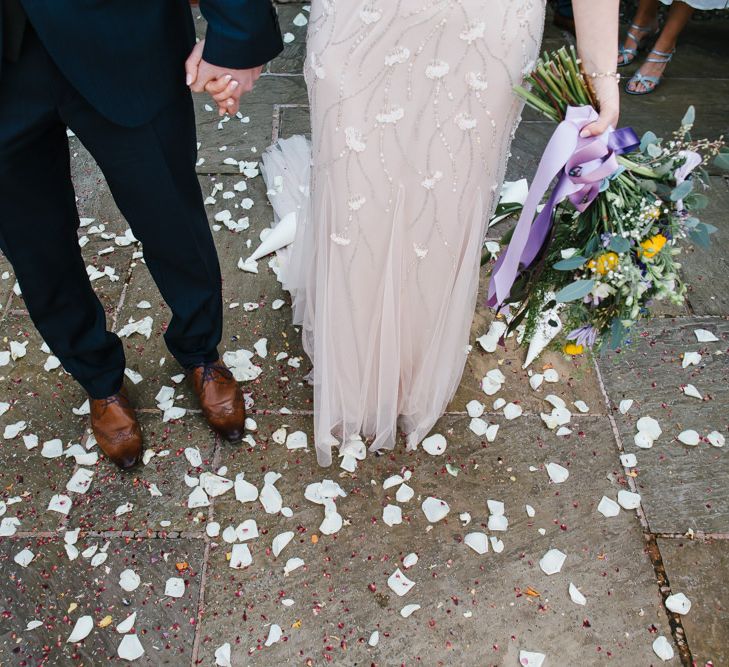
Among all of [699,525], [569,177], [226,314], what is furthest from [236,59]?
[699,525]

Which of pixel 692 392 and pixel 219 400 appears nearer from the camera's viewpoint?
pixel 219 400

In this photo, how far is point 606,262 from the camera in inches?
54.8

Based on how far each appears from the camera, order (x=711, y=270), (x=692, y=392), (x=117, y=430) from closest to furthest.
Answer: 1. (x=117, y=430)
2. (x=692, y=392)
3. (x=711, y=270)

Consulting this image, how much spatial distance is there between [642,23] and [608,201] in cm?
313

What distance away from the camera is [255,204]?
9.93ft

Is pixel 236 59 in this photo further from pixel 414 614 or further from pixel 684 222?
pixel 414 614

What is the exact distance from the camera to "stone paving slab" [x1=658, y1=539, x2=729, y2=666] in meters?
1.76

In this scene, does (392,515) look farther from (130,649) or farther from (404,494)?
(130,649)

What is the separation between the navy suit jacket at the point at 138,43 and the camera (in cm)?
129

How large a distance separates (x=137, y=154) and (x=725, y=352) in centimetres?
215

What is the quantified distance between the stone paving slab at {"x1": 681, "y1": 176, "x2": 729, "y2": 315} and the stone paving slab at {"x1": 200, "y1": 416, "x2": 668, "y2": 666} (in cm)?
85

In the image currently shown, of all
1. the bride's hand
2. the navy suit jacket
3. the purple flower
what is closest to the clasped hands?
the navy suit jacket

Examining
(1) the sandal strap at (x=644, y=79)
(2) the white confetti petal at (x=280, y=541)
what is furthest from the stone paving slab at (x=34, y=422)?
(1) the sandal strap at (x=644, y=79)

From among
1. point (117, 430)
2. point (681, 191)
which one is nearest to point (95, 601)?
point (117, 430)
